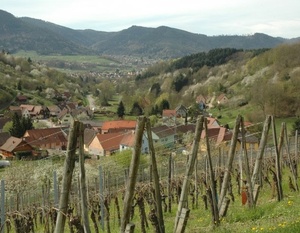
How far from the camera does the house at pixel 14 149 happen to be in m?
61.6

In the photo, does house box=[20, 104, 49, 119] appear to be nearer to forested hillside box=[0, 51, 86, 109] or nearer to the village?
forested hillside box=[0, 51, 86, 109]

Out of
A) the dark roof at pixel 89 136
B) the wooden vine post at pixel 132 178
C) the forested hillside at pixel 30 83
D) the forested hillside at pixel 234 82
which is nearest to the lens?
the wooden vine post at pixel 132 178

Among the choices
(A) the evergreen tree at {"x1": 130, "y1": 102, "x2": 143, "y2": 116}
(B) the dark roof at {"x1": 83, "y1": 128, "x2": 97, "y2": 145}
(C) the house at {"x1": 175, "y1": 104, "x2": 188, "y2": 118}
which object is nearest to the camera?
(B) the dark roof at {"x1": 83, "y1": 128, "x2": 97, "y2": 145}

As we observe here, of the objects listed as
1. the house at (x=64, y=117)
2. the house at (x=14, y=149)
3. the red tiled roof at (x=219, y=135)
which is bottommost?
the house at (x=14, y=149)

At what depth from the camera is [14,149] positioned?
6178 cm

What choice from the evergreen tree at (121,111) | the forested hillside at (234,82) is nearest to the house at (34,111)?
the evergreen tree at (121,111)

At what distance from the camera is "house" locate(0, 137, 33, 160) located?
61562 millimetres

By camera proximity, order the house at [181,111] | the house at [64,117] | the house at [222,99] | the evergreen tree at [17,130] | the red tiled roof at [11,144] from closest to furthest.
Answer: the red tiled roof at [11,144] < the evergreen tree at [17,130] < the house at [181,111] < the house at [64,117] < the house at [222,99]

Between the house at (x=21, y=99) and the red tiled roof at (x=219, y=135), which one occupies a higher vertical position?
the house at (x=21, y=99)

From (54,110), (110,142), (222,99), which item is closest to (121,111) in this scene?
(54,110)

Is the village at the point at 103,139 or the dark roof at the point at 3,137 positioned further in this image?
the dark roof at the point at 3,137

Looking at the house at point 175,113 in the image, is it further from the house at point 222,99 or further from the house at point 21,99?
the house at point 21,99

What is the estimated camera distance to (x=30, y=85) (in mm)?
128125

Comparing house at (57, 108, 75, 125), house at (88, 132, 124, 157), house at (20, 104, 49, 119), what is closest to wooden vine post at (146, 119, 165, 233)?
house at (88, 132, 124, 157)
